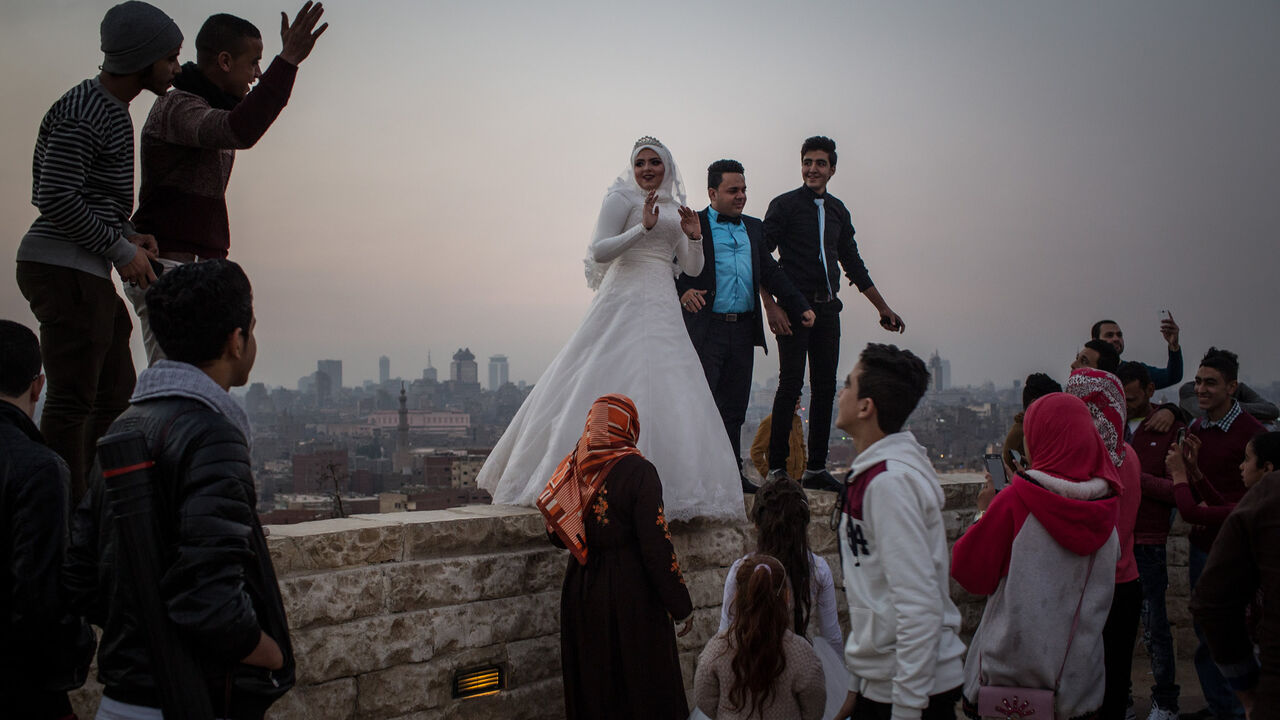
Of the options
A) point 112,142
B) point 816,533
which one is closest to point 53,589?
point 112,142

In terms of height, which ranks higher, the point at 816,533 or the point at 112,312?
the point at 112,312

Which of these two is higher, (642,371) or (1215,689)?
(642,371)

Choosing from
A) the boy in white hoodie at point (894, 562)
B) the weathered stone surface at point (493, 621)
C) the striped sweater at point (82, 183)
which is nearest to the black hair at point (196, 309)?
the striped sweater at point (82, 183)

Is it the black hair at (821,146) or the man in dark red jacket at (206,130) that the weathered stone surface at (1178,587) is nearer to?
the black hair at (821,146)

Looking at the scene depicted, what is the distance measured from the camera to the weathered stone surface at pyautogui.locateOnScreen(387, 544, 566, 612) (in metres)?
3.83

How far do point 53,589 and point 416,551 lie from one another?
1.91 meters

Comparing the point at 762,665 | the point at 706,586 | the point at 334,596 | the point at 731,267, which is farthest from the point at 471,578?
the point at 731,267

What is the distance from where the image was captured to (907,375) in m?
2.78

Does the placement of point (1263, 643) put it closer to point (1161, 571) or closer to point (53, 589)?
point (1161, 571)

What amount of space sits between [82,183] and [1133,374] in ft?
18.2

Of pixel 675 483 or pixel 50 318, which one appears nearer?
pixel 50 318

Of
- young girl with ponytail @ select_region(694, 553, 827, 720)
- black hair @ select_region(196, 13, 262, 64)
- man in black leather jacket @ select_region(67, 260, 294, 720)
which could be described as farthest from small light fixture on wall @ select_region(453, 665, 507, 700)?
black hair @ select_region(196, 13, 262, 64)

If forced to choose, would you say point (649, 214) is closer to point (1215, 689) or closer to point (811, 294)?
point (811, 294)

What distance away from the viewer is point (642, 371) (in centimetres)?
468
